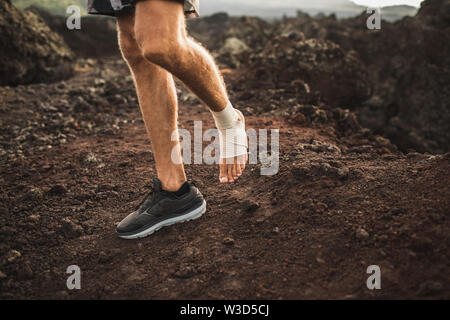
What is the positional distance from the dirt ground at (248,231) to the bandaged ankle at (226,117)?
48 cm

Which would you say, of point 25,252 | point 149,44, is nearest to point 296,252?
point 149,44

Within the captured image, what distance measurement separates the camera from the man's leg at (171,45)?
145 cm

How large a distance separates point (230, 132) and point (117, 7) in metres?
0.81

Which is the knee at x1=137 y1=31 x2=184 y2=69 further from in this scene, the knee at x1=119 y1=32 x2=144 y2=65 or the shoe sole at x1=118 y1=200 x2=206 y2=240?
the shoe sole at x1=118 y1=200 x2=206 y2=240

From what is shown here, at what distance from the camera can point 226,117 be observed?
1849 millimetres

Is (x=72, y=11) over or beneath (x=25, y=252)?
over

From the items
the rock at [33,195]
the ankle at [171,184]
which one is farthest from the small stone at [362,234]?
the rock at [33,195]

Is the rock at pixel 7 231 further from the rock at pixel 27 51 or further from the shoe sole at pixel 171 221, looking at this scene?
the rock at pixel 27 51

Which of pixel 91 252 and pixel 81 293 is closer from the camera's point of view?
pixel 81 293

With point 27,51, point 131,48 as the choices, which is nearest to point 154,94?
point 131,48

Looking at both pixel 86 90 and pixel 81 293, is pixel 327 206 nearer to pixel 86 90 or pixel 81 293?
pixel 81 293

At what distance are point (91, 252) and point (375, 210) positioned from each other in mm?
1487

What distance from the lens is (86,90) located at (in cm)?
477

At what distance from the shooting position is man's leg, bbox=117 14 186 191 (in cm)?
188
